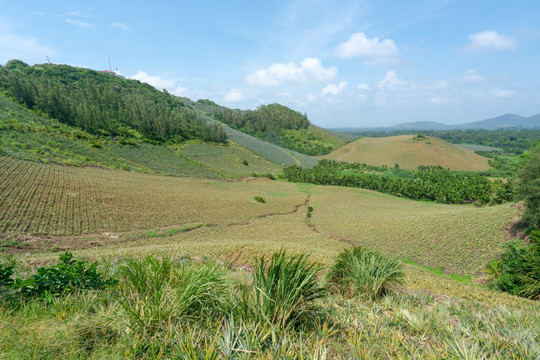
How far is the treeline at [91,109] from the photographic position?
73750 millimetres

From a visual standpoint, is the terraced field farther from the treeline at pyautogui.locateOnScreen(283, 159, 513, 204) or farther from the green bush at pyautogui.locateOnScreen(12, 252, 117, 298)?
the treeline at pyautogui.locateOnScreen(283, 159, 513, 204)

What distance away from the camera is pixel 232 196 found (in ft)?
141

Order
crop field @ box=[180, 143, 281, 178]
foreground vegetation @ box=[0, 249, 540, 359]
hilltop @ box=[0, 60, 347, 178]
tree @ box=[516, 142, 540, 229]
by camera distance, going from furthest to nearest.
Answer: crop field @ box=[180, 143, 281, 178] < hilltop @ box=[0, 60, 347, 178] < tree @ box=[516, 142, 540, 229] < foreground vegetation @ box=[0, 249, 540, 359]

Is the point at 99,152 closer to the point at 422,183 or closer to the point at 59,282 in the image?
the point at 59,282

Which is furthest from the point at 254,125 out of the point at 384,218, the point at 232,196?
the point at 384,218

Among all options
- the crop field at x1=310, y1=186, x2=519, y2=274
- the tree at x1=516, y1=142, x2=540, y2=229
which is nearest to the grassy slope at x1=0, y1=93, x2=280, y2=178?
the crop field at x1=310, y1=186, x2=519, y2=274

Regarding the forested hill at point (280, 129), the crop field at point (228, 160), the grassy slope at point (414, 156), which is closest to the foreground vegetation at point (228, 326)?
the crop field at point (228, 160)

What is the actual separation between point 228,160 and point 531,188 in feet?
245

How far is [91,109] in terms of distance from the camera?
7644 centimetres

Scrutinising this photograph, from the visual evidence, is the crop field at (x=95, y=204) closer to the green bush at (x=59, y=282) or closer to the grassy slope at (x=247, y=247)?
the grassy slope at (x=247, y=247)

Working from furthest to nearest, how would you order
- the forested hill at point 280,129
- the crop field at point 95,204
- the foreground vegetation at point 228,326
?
the forested hill at point 280,129, the crop field at point 95,204, the foreground vegetation at point 228,326

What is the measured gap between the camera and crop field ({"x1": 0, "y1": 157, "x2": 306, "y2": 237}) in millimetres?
21594

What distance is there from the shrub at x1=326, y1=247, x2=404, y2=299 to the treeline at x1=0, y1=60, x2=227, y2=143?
87369 millimetres

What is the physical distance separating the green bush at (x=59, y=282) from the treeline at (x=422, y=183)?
63.9 metres
